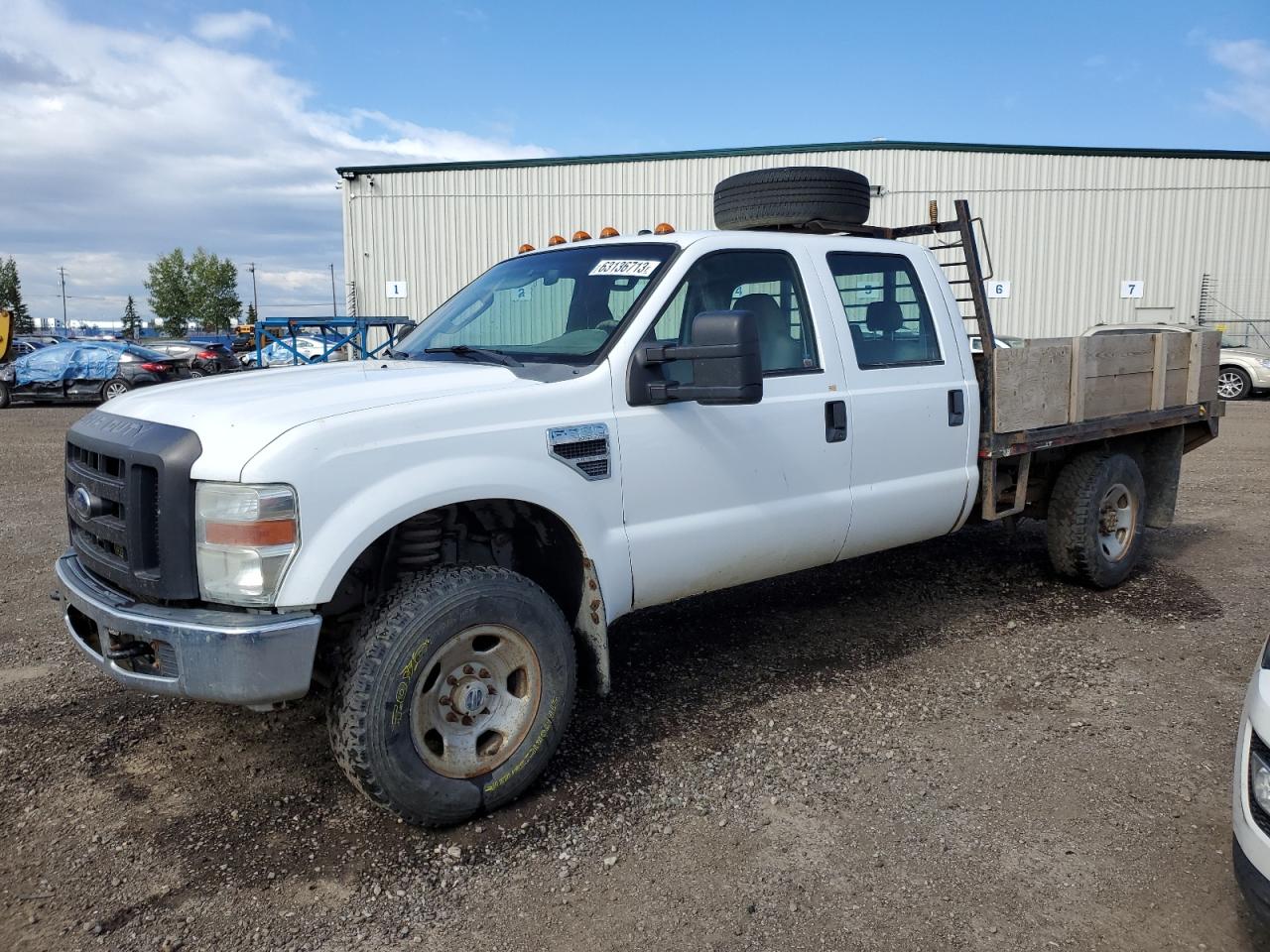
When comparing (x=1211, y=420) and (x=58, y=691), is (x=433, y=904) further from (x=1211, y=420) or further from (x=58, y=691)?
(x=1211, y=420)

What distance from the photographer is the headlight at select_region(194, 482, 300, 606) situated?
2789mm

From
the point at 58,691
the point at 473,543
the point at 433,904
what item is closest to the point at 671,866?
the point at 433,904

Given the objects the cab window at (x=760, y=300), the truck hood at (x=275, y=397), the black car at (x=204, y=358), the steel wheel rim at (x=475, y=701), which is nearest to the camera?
the truck hood at (x=275, y=397)

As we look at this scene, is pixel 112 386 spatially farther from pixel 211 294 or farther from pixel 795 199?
pixel 211 294

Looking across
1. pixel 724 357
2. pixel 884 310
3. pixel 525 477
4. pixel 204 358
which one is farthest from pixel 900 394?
pixel 204 358

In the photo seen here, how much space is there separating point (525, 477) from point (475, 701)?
2.45ft

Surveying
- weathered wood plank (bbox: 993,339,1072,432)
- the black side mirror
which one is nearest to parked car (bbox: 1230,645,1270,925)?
the black side mirror

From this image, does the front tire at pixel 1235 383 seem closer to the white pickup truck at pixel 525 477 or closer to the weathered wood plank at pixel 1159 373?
the weathered wood plank at pixel 1159 373

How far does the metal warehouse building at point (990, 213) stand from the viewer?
83.9 feet

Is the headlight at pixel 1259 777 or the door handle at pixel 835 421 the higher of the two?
the door handle at pixel 835 421

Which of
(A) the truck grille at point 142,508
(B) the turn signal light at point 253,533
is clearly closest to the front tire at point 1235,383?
(B) the turn signal light at point 253,533

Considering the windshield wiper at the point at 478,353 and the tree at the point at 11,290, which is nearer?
the windshield wiper at the point at 478,353

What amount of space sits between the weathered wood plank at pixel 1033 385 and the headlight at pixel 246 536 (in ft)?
11.9

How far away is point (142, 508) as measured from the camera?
9.66 feet
